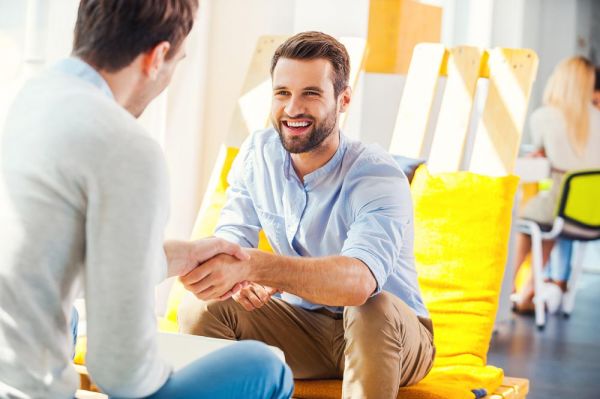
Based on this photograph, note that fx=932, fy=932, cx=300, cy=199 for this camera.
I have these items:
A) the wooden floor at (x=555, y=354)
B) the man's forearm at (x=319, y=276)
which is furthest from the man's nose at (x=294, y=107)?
the wooden floor at (x=555, y=354)

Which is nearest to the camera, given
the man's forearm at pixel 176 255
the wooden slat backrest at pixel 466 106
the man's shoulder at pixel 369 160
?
the man's forearm at pixel 176 255

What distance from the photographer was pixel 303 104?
2.53 meters

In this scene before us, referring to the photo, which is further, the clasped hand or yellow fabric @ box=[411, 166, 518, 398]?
yellow fabric @ box=[411, 166, 518, 398]

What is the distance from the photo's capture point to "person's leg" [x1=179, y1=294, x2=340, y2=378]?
2451mm

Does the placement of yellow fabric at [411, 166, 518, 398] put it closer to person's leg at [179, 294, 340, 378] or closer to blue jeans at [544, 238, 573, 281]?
person's leg at [179, 294, 340, 378]

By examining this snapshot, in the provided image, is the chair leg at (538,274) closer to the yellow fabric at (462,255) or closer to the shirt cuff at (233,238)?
the yellow fabric at (462,255)

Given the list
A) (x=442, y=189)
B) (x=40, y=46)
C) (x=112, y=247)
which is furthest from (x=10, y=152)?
(x=40, y=46)

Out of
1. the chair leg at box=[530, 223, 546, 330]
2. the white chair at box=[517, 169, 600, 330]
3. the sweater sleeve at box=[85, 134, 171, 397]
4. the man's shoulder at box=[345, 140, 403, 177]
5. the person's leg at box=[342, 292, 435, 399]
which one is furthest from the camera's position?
the white chair at box=[517, 169, 600, 330]

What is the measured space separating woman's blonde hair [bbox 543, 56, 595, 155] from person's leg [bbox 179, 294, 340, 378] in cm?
440

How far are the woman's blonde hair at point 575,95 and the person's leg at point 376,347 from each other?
4.54 metres

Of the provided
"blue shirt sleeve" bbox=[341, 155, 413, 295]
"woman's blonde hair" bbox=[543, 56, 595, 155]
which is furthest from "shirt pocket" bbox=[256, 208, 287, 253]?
"woman's blonde hair" bbox=[543, 56, 595, 155]

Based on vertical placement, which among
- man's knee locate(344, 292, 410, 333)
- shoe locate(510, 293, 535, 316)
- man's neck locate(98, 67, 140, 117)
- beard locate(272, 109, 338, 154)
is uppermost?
man's neck locate(98, 67, 140, 117)

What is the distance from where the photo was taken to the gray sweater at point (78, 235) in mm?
1337

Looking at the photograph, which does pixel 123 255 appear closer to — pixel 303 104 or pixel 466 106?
pixel 303 104
